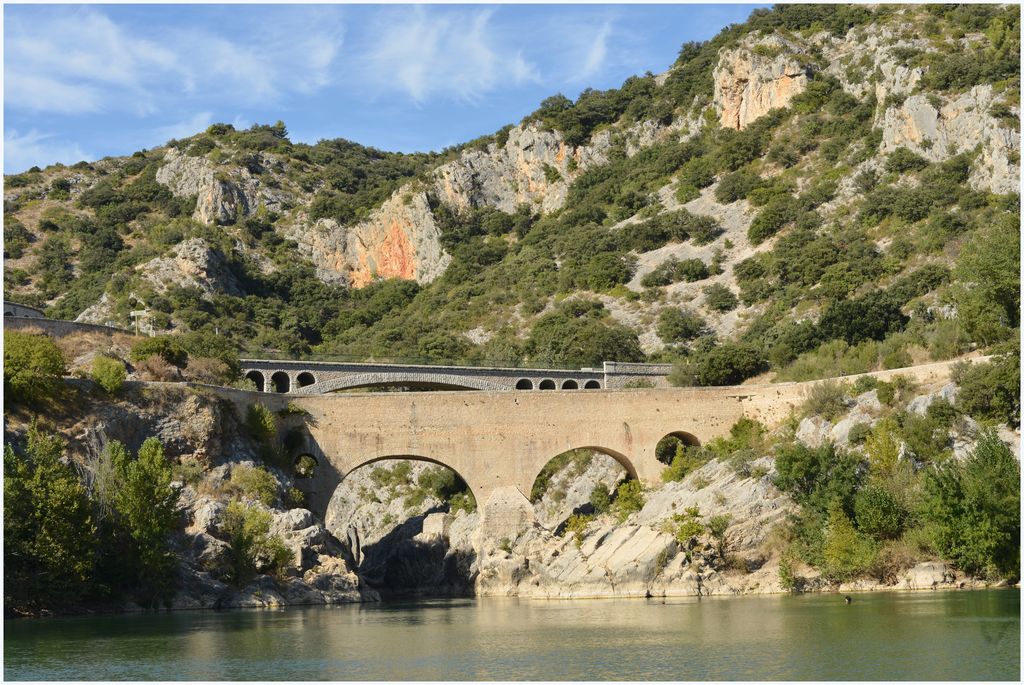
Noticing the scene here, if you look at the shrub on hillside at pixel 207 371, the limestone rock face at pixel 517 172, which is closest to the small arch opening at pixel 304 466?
the shrub on hillside at pixel 207 371

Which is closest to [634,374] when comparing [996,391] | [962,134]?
[962,134]

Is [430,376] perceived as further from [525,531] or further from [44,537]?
[44,537]

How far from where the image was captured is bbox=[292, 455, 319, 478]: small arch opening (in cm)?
4989

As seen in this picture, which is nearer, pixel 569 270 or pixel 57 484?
pixel 57 484

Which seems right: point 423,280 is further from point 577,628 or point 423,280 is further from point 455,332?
point 577,628

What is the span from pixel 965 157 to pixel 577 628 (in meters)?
48.9

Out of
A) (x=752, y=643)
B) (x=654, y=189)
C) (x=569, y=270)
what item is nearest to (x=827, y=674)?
(x=752, y=643)

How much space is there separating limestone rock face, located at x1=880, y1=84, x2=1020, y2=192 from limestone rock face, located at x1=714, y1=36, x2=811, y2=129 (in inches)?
455

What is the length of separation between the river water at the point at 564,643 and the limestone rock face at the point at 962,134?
125ft

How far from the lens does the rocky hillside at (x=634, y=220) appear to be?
228 ft

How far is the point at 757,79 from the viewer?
90.6 metres

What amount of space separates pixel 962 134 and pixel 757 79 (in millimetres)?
20002

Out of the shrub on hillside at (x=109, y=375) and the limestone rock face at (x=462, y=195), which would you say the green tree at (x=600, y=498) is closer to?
the shrub on hillside at (x=109, y=375)

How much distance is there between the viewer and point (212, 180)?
331 feet
